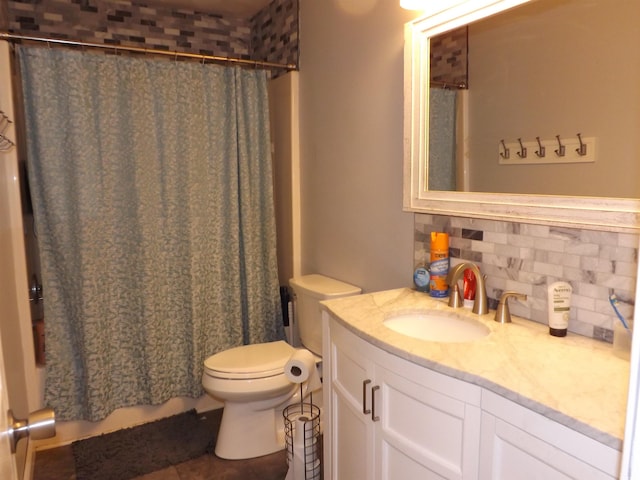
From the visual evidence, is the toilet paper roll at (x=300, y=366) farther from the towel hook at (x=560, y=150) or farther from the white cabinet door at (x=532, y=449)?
→ the towel hook at (x=560, y=150)

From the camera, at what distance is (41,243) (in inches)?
85.0

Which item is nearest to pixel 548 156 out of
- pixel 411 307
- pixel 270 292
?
pixel 411 307

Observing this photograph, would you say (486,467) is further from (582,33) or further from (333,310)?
(582,33)

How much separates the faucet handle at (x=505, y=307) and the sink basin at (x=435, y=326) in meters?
0.08

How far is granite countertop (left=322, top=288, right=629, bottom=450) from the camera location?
85cm

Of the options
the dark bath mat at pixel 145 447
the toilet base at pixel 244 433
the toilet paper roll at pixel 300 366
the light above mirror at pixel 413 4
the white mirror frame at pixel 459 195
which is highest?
the light above mirror at pixel 413 4

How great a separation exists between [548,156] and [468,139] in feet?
1.10

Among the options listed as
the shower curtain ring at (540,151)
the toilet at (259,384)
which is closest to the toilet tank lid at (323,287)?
the toilet at (259,384)

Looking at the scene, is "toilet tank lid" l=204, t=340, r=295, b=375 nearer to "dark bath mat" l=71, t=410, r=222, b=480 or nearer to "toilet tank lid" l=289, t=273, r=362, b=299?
"toilet tank lid" l=289, t=273, r=362, b=299

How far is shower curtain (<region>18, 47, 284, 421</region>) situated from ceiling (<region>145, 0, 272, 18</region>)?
2.16 ft

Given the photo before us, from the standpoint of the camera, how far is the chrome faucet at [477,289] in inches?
58.9

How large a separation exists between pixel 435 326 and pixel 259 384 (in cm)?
88

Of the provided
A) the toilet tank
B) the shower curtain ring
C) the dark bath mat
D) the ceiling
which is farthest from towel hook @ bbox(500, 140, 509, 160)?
the ceiling

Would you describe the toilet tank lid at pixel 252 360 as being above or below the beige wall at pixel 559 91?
below
